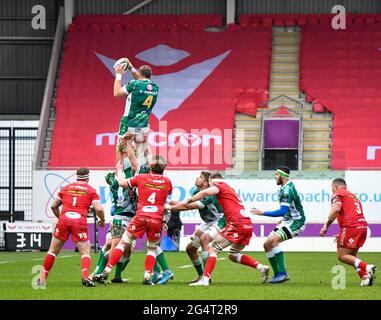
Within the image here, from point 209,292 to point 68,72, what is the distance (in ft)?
88.3

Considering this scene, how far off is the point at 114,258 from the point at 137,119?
250cm

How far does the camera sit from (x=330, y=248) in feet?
116

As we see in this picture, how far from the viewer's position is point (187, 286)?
59.8ft

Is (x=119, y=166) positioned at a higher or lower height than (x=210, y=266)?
higher

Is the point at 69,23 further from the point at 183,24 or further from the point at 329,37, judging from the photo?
the point at 329,37

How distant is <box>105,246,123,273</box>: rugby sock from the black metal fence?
25.4m

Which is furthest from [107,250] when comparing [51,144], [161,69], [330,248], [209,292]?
[161,69]

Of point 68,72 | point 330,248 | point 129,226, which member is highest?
point 68,72

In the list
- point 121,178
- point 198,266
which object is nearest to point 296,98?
point 198,266

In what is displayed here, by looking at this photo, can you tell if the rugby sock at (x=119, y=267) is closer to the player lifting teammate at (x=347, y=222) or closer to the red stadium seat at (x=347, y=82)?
the player lifting teammate at (x=347, y=222)

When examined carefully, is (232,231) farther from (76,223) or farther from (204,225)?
(76,223)

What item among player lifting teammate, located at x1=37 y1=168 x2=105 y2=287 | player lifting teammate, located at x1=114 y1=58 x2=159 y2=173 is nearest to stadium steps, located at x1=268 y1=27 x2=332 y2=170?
player lifting teammate, located at x1=114 y1=58 x2=159 y2=173

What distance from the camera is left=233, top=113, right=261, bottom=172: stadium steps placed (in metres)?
38.1

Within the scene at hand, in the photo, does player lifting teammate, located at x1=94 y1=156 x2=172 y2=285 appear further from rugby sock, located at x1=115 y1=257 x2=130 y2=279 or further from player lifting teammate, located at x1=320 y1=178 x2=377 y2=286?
player lifting teammate, located at x1=320 y1=178 x2=377 y2=286
